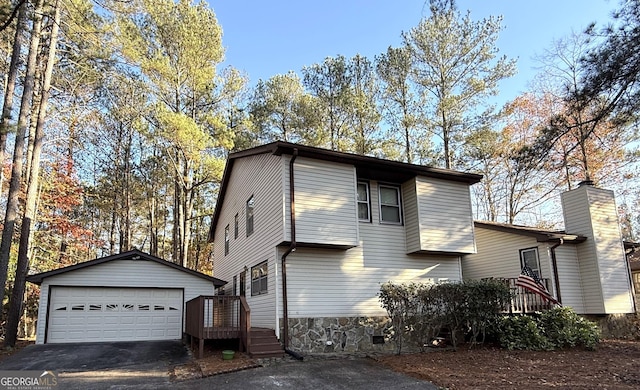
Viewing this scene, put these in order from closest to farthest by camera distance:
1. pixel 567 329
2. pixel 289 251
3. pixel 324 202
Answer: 1. pixel 289 251
2. pixel 324 202
3. pixel 567 329

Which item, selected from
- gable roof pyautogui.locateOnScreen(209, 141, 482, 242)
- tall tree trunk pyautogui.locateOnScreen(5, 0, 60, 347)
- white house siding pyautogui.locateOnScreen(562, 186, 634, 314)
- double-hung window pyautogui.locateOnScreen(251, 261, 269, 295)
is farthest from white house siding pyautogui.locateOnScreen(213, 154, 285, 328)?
white house siding pyautogui.locateOnScreen(562, 186, 634, 314)

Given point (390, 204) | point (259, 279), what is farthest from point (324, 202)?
point (259, 279)

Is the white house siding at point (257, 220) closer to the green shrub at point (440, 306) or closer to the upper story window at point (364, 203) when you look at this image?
the upper story window at point (364, 203)

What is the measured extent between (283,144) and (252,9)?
3.79m

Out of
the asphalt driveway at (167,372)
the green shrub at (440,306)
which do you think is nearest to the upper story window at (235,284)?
the asphalt driveway at (167,372)

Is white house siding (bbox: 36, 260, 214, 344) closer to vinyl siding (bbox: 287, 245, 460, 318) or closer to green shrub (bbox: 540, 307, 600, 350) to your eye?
vinyl siding (bbox: 287, 245, 460, 318)

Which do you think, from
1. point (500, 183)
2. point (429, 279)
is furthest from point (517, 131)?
point (429, 279)

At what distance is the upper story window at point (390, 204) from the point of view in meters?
11.7

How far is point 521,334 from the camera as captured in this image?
1045 cm

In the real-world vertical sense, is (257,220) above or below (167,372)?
above

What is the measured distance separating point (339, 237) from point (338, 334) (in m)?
2.31

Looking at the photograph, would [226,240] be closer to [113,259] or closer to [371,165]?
[113,259]

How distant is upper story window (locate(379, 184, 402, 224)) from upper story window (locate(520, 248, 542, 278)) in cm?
458

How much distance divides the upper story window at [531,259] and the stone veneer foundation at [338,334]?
213 inches
